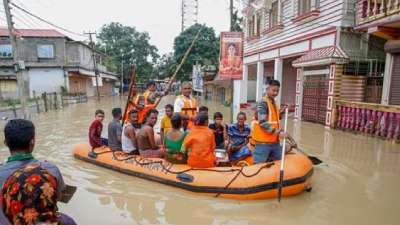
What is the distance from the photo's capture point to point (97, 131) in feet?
Result: 23.5

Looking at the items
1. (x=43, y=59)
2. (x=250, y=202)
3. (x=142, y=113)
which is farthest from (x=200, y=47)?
(x=250, y=202)

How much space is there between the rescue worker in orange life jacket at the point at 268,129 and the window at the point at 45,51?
85.6 ft

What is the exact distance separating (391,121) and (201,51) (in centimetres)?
2447

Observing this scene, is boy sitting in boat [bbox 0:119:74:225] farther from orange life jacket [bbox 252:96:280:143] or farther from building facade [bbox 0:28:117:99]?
building facade [bbox 0:28:117:99]

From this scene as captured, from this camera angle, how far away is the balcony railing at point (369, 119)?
8922 millimetres

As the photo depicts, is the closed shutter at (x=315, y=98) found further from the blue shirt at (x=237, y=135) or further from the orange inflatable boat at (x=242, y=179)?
the orange inflatable boat at (x=242, y=179)

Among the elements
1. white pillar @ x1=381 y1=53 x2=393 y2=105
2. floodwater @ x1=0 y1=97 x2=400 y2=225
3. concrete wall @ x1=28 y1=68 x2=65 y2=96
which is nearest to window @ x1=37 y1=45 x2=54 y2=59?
concrete wall @ x1=28 y1=68 x2=65 y2=96

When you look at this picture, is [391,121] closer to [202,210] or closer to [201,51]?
[202,210]

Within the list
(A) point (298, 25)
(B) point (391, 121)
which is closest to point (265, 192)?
(B) point (391, 121)

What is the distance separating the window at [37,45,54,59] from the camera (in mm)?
27062

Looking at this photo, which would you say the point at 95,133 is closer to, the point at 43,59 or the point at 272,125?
the point at 272,125

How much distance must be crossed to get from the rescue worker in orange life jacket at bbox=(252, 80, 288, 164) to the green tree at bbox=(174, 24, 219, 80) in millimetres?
26089

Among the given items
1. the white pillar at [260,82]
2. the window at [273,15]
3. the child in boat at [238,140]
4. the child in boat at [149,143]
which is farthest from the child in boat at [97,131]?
the white pillar at [260,82]

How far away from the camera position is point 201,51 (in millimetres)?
32125
